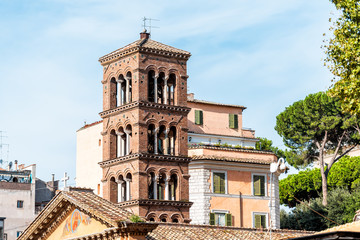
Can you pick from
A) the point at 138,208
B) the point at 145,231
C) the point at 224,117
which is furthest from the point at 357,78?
the point at 224,117

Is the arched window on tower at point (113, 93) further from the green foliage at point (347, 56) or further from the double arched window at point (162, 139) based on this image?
the green foliage at point (347, 56)

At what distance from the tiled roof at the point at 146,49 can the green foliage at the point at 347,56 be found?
837 inches

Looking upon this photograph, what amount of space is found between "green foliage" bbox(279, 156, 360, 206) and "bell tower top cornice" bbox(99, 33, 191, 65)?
82.9 feet

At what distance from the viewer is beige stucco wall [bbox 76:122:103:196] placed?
73562mm

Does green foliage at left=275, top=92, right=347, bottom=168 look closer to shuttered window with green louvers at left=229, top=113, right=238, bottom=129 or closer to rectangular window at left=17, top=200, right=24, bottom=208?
shuttered window with green louvers at left=229, top=113, right=238, bottom=129

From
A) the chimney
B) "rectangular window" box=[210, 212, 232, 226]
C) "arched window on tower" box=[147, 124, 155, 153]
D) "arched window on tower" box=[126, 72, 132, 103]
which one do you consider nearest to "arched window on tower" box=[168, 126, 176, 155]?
"arched window on tower" box=[147, 124, 155, 153]

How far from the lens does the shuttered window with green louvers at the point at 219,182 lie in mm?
61875

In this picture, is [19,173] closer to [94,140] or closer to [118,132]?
[94,140]

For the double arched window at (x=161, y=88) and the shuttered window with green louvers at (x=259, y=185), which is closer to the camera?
the double arched window at (x=161, y=88)

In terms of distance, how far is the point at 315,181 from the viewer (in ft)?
271

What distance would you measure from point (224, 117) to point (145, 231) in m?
44.0

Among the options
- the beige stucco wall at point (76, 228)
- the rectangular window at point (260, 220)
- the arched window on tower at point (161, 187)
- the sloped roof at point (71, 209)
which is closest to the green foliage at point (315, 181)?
the rectangular window at point (260, 220)

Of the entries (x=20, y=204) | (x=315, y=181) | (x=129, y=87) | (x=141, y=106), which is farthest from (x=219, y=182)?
(x=20, y=204)

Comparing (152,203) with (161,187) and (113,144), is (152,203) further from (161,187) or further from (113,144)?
(113,144)
